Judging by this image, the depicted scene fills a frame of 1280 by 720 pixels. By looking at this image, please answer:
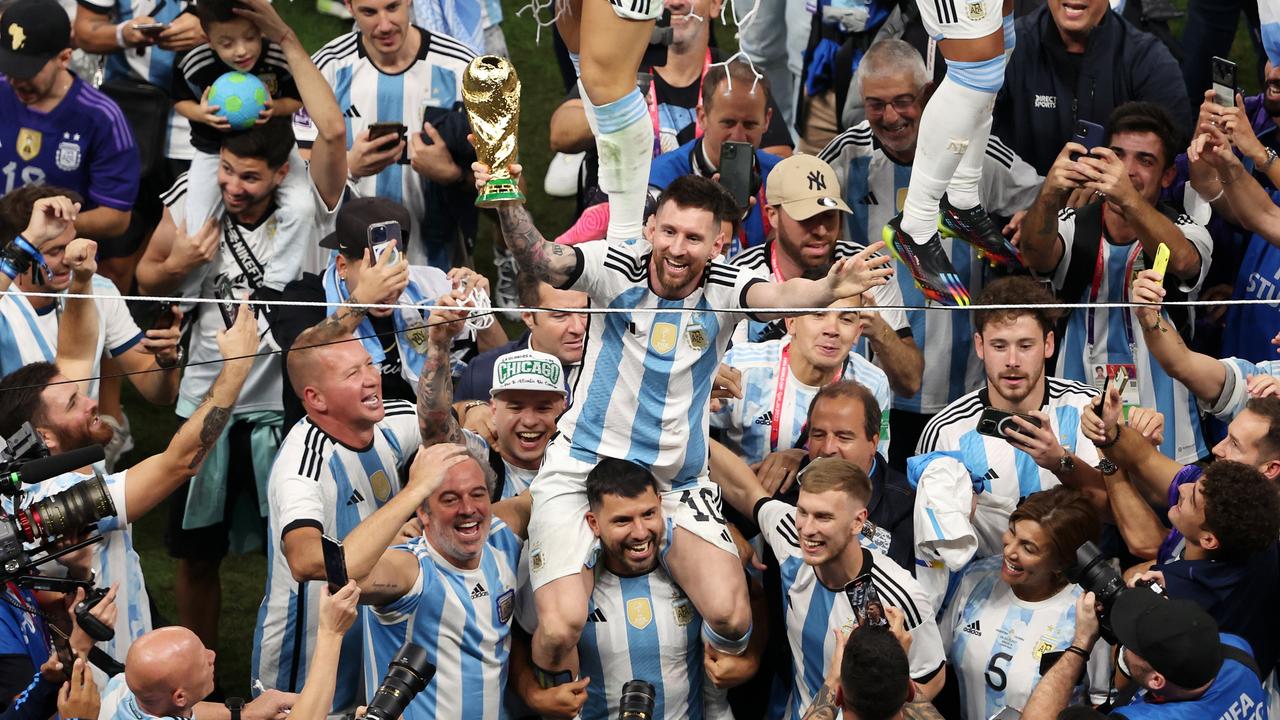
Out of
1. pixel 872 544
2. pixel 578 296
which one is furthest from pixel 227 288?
pixel 872 544

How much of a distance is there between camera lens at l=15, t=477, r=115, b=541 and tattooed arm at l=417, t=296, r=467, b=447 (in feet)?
3.20

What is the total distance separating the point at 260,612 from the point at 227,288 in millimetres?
1294

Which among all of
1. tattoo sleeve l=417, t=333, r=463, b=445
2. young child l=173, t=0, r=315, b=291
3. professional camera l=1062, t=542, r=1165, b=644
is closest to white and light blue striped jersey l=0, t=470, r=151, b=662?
tattoo sleeve l=417, t=333, r=463, b=445

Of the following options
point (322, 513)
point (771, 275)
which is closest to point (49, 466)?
point (322, 513)

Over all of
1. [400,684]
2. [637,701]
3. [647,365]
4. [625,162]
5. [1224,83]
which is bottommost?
[637,701]

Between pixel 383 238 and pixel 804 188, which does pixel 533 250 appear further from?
pixel 804 188

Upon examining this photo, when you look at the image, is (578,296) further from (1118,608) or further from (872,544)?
(1118,608)

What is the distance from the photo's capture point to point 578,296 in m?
5.73

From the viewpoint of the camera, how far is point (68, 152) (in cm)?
641

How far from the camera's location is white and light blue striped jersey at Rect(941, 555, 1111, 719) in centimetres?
486

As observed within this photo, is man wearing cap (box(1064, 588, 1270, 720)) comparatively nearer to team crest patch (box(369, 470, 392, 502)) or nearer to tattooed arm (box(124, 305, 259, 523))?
team crest patch (box(369, 470, 392, 502))

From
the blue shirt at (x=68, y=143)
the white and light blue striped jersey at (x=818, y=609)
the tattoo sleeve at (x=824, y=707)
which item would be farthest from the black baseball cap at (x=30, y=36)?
the tattoo sleeve at (x=824, y=707)

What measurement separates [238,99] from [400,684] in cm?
254

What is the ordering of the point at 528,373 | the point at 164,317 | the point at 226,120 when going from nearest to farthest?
the point at 528,373
the point at 164,317
the point at 226,120
